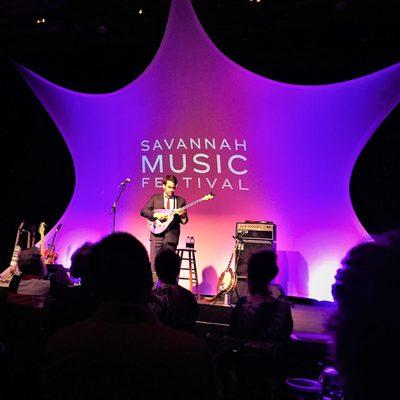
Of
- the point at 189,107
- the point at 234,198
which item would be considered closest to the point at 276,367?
the point at 234,198

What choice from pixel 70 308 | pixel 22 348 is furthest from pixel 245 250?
pixel 70 308

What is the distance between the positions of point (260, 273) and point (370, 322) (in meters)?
2.01

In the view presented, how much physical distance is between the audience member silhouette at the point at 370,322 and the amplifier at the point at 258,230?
5.28 meters

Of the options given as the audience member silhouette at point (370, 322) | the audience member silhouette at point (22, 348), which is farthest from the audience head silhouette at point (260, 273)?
the audience member silhouette at point (370, 322)

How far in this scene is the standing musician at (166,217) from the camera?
19.5ft

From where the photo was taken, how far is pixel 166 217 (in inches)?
235

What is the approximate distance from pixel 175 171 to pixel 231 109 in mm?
1405

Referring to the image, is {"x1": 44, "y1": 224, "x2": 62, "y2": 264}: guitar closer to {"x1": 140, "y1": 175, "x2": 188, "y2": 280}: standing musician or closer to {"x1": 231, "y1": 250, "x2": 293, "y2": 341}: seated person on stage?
{"x1": 140, "y1": 175, "x2": 188, "y2": 280}: standing musician

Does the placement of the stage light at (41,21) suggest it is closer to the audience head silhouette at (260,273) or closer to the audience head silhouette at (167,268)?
the audience head silhouette at (167,268)

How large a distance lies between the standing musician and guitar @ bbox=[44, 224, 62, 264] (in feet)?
7.72

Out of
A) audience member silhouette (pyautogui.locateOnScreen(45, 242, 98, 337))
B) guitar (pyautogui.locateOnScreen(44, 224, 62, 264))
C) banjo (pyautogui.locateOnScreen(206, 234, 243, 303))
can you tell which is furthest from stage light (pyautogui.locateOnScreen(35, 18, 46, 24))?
audience member silhouette (pyautogui.locateOnScreen(45, 242, 98, 337))

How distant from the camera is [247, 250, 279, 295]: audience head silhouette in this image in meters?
2.65

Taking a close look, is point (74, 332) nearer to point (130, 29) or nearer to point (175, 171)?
point (175, 171)

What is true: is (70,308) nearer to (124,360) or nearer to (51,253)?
(124,360)
